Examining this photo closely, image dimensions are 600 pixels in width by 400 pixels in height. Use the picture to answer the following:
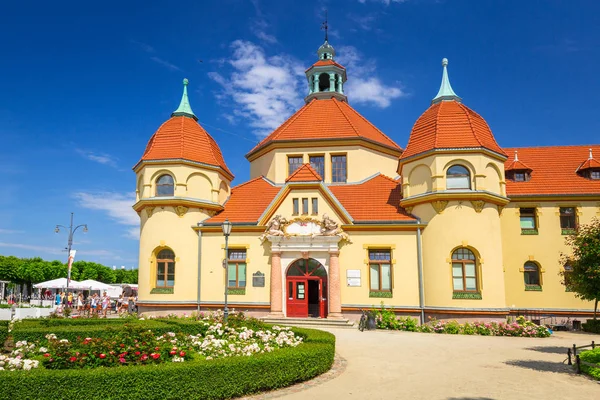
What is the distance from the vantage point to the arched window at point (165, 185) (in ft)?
87.1

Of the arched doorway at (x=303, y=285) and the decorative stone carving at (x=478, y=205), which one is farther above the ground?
the decorative stone carving at (x=478, y=205)

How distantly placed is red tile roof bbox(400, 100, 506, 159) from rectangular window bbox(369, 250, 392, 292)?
5.90m

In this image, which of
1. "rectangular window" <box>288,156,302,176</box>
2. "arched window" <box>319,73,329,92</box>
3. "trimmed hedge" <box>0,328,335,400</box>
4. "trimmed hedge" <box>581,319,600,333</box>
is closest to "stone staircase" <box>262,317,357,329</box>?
"rectangular window" <box>288,156,302,176</box>

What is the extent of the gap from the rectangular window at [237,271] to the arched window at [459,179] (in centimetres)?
1197

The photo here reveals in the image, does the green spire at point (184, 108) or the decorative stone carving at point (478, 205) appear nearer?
the decorative stone carving at point (478, 205)

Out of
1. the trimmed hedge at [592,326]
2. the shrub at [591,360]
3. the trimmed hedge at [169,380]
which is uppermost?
the trimmed hedge at [169,380]

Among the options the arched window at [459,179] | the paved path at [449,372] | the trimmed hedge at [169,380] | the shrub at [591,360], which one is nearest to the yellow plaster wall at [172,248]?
the paved path at [449,372]

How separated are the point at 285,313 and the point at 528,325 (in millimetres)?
12155

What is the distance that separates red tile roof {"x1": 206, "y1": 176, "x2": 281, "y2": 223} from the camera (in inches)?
1053

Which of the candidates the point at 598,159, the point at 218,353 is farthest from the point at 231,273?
the point at 598,159

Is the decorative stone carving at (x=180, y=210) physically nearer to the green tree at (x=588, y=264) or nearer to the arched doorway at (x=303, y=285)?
the arched doorway at (x=303, y=285)

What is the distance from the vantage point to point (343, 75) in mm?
35406

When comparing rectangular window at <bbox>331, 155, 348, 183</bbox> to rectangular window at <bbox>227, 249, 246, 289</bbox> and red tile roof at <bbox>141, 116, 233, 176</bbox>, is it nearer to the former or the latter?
red tile roof at <bbox>141, 116, 233, 176</bbox>

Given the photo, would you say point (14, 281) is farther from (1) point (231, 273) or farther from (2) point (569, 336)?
(2) point (569, 336)
